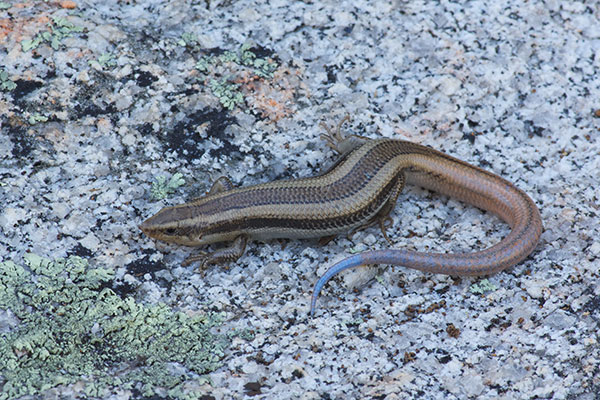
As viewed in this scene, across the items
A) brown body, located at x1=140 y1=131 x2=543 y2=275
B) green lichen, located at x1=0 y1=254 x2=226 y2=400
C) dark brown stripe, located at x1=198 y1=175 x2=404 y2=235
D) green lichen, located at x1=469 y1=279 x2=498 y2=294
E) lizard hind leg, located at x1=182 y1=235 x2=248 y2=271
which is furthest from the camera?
dark brown stripe, located at x1=198 y1=175 x2=404 y2=235

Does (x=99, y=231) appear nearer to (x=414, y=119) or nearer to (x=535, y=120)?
(x=414, y=119)

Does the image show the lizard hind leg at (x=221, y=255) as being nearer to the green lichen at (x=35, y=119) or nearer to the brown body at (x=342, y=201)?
the brown body at (x=342, y=201)

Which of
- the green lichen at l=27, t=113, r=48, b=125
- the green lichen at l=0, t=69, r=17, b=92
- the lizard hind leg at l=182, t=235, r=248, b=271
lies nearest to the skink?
the lizard hind leg at l=182, t=235, r=248, b=271

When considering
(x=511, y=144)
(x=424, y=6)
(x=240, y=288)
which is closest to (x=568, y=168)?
(x=511, y=144)

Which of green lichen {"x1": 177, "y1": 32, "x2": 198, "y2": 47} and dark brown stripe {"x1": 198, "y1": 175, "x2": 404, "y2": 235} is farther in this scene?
green lichen {"x1": 177, "y1": 32, "x2": 198, "y2": 47}

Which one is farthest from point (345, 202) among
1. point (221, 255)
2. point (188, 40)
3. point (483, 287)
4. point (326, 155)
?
point (188, 40)

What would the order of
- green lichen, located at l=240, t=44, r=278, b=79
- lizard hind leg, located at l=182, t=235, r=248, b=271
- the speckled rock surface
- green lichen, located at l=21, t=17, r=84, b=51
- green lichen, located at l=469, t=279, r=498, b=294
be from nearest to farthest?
the speckled rock surface
green lichen, located at l=469, t=279, r=498, b=294
lizard hind leg, located at l=182, t=235, r=248, b=271
green lichen, located at l=21, t=17, r=84, b=51
green lichen, located at l=240, t=44, r=278, b=79

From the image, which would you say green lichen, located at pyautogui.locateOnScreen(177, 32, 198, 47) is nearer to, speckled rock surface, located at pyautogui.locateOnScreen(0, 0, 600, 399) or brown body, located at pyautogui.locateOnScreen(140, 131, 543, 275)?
speckled rock surface, located at pyautogui.locateOnScreen(0, 0, 600, 399)
